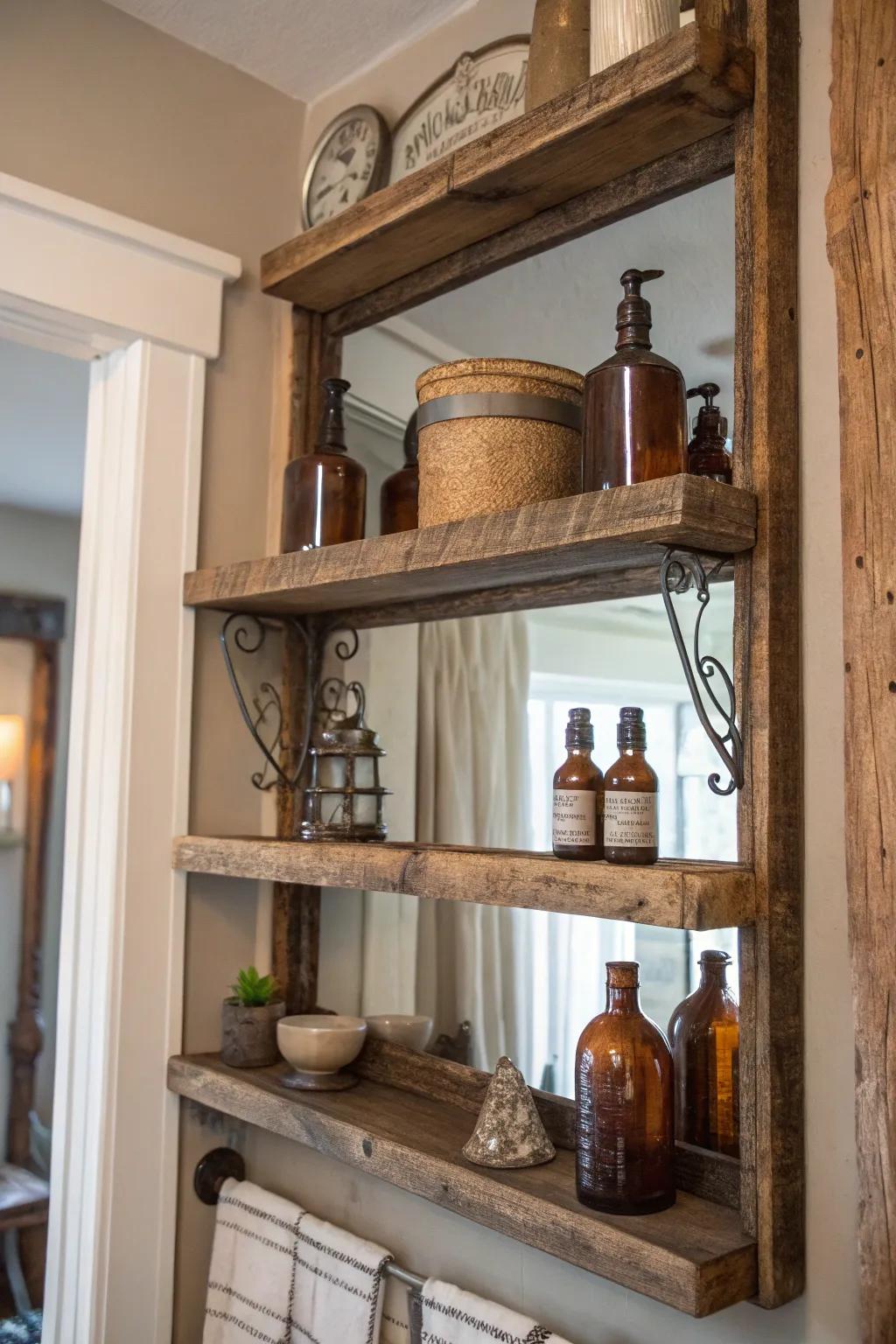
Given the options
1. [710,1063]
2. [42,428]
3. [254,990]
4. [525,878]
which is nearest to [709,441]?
[525,878]

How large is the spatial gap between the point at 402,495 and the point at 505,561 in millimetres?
341

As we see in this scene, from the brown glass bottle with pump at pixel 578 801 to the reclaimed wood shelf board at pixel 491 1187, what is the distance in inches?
11.4

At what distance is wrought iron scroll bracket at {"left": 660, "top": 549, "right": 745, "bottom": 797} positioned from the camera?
90 centimetres

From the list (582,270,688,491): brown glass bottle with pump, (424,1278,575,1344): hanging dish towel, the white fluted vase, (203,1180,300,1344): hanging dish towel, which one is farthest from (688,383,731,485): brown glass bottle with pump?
(203,1180,300,1344): hanging dish towel

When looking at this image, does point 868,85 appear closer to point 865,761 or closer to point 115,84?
point 865,761

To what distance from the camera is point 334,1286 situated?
3.92 ft

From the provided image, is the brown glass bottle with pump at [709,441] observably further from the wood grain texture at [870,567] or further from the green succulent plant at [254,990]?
the green succulent plant at [254,990]

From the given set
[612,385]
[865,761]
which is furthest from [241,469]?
[865,761]

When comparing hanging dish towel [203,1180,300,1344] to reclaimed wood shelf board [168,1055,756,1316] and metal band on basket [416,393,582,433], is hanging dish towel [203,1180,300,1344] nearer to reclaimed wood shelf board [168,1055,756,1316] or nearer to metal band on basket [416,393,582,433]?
reclaimed wood shelf board [168,1055,756,1316]

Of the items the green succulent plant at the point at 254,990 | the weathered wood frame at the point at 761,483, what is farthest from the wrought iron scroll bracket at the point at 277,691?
the weathered wood frame at the point at 761,483

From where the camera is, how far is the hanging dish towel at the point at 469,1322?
100 centimetres

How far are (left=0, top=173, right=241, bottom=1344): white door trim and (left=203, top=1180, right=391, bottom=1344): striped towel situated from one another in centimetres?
8

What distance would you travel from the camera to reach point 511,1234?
927 millimetres

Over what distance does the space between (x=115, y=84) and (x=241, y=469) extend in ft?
1.63
